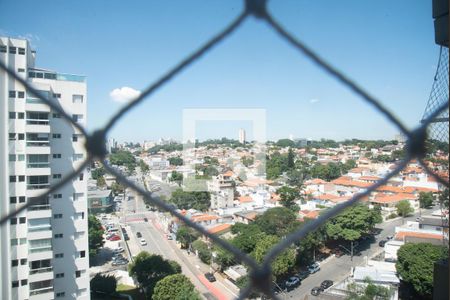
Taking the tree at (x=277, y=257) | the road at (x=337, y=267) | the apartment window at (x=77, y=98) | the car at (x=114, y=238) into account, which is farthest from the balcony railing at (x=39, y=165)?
the car at (x=114, y=238)

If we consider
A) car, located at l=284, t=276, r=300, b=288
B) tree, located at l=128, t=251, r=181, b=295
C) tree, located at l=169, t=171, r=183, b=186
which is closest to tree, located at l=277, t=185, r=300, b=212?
car, located at l=284, t=276, r=300, b=288

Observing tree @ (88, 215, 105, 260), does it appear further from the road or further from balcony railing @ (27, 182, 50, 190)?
the road

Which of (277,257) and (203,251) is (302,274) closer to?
(277,257)

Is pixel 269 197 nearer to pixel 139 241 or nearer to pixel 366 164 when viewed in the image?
pixel 139 241

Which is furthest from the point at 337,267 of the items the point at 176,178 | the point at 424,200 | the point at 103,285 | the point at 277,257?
the point at 176,178

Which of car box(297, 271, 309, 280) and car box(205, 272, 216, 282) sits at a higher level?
car box(297, 271, 309, 280)

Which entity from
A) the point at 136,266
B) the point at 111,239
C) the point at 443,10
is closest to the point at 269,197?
the point at 111,239
